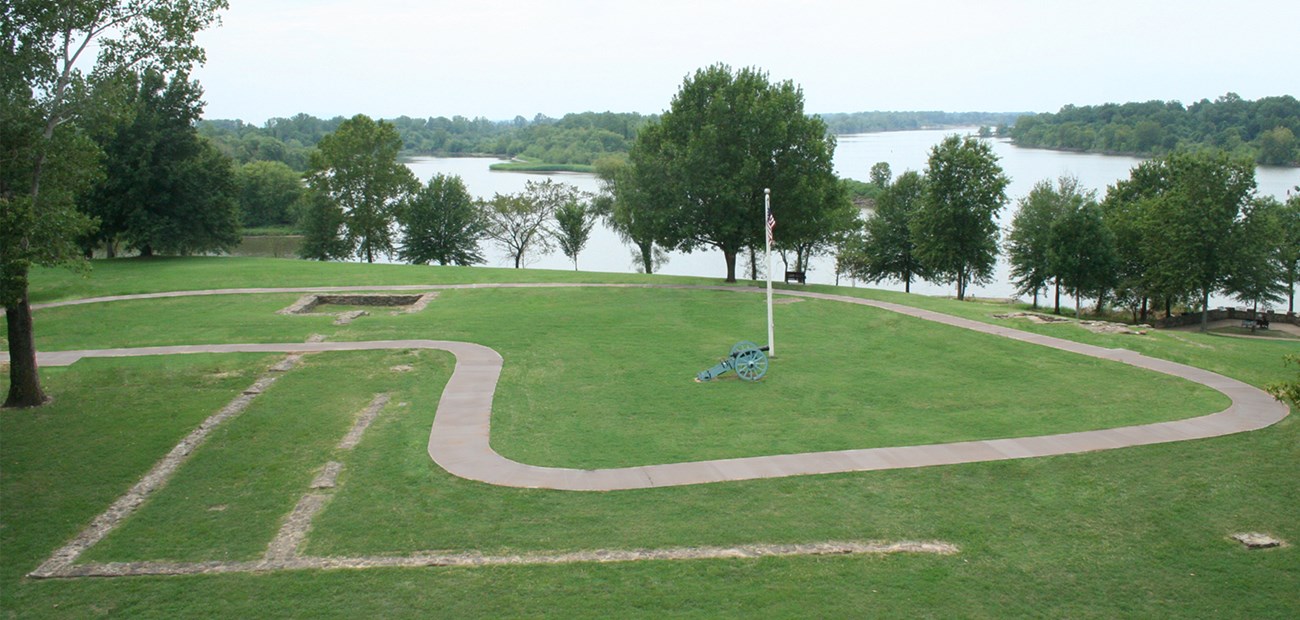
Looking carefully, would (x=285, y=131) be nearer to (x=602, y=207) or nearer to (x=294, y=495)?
(x=602, y=207)

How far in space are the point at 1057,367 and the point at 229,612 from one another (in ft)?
58.7

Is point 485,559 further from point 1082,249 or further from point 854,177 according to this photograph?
point 854,177

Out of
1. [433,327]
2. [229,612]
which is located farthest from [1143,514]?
[433,327]

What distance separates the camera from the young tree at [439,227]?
189 ft

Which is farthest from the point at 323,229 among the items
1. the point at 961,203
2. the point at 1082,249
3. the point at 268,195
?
the point at 1082,249

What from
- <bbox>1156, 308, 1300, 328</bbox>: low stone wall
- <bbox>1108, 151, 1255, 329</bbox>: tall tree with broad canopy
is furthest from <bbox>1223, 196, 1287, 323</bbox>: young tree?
<bbox>1156, 308, 1300, 328</bbox>: low stone wall


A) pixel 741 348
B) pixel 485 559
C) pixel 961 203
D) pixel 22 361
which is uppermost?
pixel 961 203

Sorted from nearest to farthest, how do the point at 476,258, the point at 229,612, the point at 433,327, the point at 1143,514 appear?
the point at 229,612
the point at 1143,514
the point at 433,327
the point at 476,258

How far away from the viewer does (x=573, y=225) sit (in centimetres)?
6053

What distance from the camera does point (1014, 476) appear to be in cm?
1315

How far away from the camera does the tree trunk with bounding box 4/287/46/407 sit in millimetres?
16625

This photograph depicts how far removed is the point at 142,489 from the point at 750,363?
11.9 m

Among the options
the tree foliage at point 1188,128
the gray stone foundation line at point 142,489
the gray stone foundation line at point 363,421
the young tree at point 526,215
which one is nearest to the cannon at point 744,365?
the gray stone foundation line at point 363,421

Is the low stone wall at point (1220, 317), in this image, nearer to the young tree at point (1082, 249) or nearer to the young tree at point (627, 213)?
the young tree at point (1082, 249)
